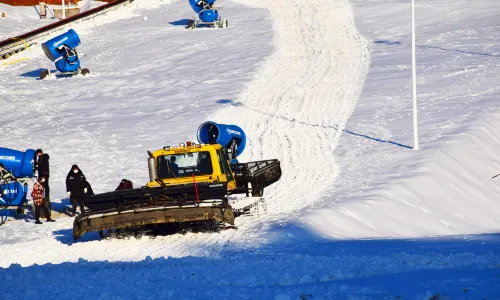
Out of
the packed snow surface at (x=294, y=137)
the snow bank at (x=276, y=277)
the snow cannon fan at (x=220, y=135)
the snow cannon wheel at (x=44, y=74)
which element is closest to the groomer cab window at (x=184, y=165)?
the packed snow surface at (x=294, y=137)

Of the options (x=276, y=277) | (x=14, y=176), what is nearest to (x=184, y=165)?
(x=14, y=176)

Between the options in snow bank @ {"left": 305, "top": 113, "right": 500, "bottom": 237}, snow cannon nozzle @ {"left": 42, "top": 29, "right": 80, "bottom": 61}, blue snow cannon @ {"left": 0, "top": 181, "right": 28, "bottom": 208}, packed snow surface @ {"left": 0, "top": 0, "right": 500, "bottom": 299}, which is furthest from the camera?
snow cannon nozzle @ {"left": 42, "top": 29, "right": 80, "bottom": 61}

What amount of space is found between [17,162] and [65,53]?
61.4 ft

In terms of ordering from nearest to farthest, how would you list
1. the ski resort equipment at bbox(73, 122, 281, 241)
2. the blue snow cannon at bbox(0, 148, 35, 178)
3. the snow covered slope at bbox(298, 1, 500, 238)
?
the ski resort equipment at bbox(73, 122, 281, 241) < the snow covered slope at bbox(298, 1, 500, 238) < the blue snow cannon at bbox(0, 148, 35, 178)

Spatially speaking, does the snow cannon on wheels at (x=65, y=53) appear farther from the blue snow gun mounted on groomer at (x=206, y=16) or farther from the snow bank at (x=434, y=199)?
the snow bank at (x=434, y=199)

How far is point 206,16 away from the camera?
5072cm

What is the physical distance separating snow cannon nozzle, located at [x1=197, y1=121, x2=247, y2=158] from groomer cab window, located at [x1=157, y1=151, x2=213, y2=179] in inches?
136

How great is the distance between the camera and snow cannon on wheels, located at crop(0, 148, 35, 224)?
21.1 meters

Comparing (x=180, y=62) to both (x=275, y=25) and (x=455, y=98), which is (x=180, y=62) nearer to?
(x=275, y=25)

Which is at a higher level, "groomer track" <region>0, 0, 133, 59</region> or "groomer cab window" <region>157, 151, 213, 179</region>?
"groomer track" <region>0, 0, 133, 59</region>

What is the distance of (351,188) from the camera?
22.4 m

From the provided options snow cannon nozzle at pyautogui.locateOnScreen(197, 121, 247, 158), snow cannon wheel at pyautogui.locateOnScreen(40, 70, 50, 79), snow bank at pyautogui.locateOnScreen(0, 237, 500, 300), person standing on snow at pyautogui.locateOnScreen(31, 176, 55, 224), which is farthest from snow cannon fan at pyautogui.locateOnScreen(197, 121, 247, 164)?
snow cannon wheel at pyautogui.locateOnScreen(40, 70, 50, 79)

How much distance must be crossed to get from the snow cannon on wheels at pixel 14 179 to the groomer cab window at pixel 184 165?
3.95m

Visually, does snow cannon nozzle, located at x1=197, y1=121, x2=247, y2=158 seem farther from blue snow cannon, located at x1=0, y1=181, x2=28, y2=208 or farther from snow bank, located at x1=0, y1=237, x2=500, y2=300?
snow bank, located at x1=0, y1=237, x2=500, y2=300
